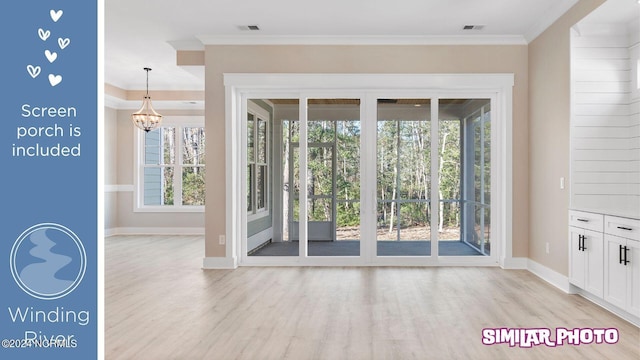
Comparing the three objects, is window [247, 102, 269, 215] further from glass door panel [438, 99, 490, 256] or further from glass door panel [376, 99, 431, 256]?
glass door panel [438, 99, 490, 256]

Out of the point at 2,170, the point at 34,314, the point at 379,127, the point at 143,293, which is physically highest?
the point at 379,127

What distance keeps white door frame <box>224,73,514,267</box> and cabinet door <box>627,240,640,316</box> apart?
2106mm

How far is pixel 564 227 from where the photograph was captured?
4.50 m

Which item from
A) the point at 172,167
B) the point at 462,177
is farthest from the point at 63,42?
the point at 172,167

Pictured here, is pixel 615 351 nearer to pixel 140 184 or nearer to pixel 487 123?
pixel 487 123

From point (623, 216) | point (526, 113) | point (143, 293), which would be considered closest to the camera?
point (623, 216)

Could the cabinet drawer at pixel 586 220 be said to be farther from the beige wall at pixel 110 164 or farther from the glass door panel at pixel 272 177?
the beige wall at pixel 110 164

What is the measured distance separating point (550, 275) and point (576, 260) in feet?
2.19

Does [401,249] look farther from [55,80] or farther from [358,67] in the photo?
[55,80]

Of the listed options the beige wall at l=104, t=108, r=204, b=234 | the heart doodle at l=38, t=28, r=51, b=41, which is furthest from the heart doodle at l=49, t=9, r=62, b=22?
the beige wall at l=104, t=108, r=204, b=234

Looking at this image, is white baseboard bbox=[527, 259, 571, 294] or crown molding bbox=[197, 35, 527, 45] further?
crown molding bbox=[197, 35, 527, 45]

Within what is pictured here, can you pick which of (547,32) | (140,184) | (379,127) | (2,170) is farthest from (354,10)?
(140,184)

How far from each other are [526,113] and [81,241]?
5336mm

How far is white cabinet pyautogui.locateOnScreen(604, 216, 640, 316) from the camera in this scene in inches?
131
